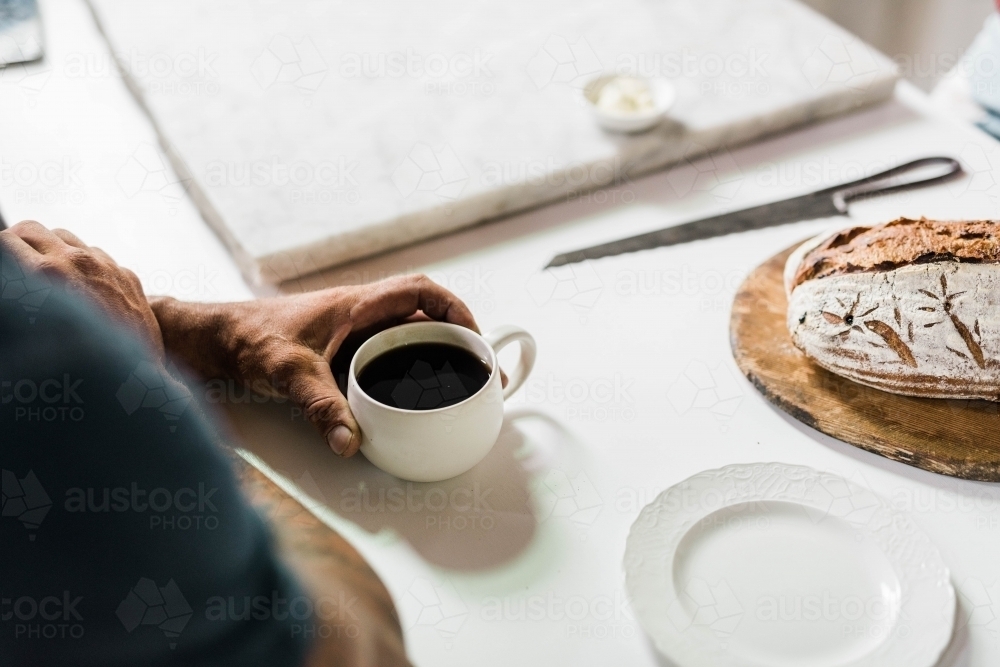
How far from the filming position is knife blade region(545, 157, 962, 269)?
101 cm

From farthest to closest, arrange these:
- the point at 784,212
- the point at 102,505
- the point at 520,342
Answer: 1. the point at 784,212
2. the point at 520,342
3. the point at 102,505

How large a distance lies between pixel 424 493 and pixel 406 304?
17 centimetres

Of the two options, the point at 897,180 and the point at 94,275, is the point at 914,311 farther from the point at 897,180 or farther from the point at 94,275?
the point at 94,275

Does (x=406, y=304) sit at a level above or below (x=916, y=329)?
above

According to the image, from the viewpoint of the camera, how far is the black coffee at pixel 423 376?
2.24ft

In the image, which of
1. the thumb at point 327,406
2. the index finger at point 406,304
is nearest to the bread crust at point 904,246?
the index finger at point 406,304

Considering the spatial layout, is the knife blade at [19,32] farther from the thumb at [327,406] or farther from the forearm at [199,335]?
the thumb at [327,406]

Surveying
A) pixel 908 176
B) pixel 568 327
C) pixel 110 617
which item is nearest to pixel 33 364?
pixel 110 617

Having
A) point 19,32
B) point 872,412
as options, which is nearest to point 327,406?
point 872,412

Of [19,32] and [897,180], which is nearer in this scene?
[897,180]

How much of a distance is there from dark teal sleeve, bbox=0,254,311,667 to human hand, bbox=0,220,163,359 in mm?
269

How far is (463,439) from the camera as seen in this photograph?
682mm

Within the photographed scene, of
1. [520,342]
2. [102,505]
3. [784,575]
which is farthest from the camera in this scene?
[520,342]

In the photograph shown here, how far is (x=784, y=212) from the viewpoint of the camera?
3.42 ft
